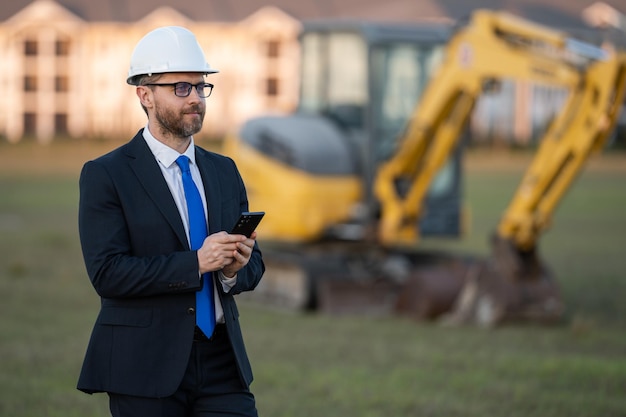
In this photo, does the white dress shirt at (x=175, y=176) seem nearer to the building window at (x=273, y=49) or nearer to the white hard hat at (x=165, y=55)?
the white hard hat at (x=165, y=55)

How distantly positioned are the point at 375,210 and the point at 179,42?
1117 cm

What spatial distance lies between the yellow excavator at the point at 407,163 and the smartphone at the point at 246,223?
910 centimetres

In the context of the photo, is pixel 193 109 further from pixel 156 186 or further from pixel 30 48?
pixel 30 48

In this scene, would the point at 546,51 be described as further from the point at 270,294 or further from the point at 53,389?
the point at 53,389

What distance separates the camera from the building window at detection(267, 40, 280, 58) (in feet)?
208

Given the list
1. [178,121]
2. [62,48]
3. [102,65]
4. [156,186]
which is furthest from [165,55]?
[62,48]

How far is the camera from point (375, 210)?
15.8 metres

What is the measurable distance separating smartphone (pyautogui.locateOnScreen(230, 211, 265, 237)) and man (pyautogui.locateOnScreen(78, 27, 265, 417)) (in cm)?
4

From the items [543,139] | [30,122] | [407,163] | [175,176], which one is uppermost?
[175,176]

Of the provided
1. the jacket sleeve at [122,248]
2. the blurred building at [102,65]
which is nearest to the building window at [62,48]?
the blurred building at [102,65]

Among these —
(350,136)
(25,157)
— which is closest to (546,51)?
(350,136)

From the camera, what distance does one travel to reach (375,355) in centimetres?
1141

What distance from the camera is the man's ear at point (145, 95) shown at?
184 inches

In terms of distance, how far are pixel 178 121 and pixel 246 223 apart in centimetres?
49
